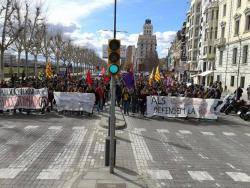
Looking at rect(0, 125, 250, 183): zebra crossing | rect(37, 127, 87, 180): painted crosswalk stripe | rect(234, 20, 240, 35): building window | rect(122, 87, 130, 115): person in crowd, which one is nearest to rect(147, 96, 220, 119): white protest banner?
rect(122, 87, 130, 115): person in crowd

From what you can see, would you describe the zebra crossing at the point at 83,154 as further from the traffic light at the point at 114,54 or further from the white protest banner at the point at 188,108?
the white protest banner at the point at 188,108

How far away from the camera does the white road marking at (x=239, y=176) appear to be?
895 cm

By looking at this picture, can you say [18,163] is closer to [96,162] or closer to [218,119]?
[96,162]

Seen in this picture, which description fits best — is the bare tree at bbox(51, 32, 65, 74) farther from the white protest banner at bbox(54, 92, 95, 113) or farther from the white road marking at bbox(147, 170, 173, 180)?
the white road marking at bbox(147, 170, 173, 180)

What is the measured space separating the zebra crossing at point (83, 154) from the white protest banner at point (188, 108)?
3748mm

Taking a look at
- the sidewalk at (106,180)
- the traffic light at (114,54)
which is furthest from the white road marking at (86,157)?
the traffic light at (114,54)

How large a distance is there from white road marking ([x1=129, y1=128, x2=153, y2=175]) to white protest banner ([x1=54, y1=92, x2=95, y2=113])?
5.19 metres

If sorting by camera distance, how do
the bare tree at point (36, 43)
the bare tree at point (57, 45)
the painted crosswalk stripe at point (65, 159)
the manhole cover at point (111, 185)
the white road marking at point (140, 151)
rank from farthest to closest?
the bare tree at point (57, 45), the bare tree at point (36, 43), the white road marking at point (140, 151), the painted crosswalk stripe at point (65, 159), the manhole cover at point (111, 185)

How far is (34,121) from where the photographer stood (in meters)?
17.2

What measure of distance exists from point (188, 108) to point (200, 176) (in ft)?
35.3

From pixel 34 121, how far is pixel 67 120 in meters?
1.51

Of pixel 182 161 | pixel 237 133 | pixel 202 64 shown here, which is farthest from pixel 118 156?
pixel 202 64

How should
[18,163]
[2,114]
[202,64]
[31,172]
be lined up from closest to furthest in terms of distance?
1. [31,172]
2. [18,163]
3. [2,114]
4. [202,64]

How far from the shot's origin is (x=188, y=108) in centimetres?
1969
